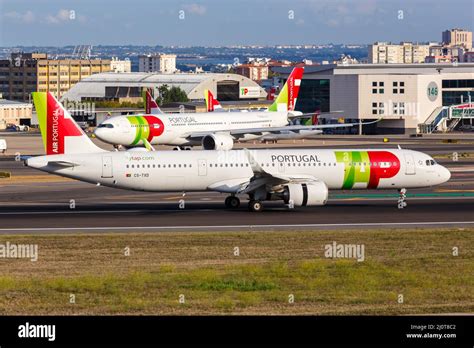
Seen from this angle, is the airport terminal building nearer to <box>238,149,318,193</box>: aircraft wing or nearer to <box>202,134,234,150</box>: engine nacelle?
<box>202,134,234,150</box>: engine nacelle

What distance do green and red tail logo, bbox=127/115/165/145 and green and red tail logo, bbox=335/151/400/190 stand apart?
40.9 meters

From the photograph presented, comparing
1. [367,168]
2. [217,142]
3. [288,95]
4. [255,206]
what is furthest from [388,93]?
[255,206]

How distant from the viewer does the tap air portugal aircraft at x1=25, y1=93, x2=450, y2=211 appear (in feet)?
178

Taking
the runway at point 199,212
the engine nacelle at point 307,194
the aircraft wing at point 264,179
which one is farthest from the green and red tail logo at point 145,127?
the engine nacelle at point 307,194

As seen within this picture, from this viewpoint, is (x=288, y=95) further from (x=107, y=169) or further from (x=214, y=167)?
(x=107, y=169)

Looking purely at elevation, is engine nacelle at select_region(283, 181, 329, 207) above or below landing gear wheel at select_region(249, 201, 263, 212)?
above

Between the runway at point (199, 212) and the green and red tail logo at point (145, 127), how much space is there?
2398 centimetres

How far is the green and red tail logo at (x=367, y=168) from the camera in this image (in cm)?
5547

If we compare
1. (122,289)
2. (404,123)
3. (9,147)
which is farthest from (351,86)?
(122,289)

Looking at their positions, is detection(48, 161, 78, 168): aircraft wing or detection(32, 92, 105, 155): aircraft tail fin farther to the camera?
detection(32, 92, 105, 155): aircraft tail fin

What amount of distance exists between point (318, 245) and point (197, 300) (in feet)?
40.8

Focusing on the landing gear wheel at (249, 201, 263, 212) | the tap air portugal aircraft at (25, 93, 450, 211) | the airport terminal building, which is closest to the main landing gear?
the tap air portugal aircraft at (25, 93, 450, 211)

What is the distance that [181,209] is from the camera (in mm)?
56281

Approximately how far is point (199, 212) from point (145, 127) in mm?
41127
